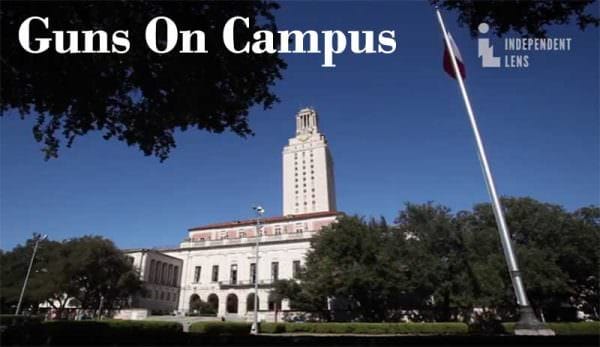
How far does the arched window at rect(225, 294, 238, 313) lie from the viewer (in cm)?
7344

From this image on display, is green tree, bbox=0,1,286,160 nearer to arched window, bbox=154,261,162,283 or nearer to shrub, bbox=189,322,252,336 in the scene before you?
shrub, bbox=189,322,252,336

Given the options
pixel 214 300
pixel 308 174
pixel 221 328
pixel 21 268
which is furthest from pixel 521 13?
pixel 308 174

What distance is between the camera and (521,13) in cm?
1202

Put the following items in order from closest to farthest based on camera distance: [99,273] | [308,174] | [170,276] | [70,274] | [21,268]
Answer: [70,274], [21,268], [99,273], [170,276], [308,174]

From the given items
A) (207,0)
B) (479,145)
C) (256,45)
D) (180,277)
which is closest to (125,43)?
(207,0)

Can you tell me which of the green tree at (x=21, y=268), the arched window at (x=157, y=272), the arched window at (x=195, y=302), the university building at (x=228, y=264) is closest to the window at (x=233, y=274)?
the university building at (x=228, y=264)

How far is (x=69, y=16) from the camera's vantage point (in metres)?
11.0

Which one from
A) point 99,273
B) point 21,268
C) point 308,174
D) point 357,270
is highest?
point 308,174

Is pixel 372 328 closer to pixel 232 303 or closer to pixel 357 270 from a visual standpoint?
pixel 357 270

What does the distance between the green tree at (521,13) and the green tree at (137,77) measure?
6322mm

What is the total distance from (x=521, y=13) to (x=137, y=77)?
12231mm

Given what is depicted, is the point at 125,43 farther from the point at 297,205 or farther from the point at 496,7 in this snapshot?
the point at 297,205

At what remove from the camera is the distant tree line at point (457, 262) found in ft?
133

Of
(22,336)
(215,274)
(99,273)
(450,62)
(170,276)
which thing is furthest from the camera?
(170,276)
